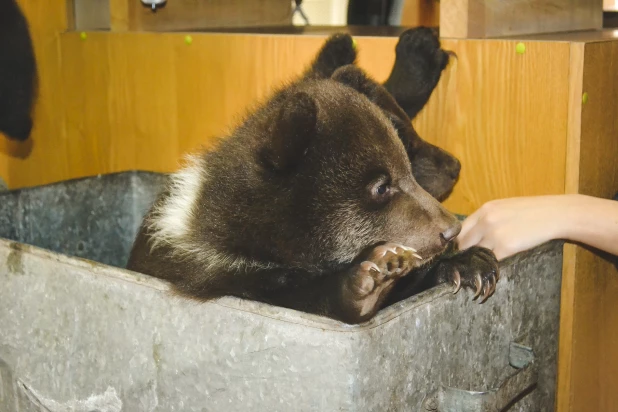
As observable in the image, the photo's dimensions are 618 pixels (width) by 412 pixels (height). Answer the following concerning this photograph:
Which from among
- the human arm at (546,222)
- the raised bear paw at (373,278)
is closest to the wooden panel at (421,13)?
the human arm at (546,222)

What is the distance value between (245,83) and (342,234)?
3.06 feet

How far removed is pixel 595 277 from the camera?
6.01 ft

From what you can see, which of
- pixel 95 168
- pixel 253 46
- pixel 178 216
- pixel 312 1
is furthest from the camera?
pixel 312 1

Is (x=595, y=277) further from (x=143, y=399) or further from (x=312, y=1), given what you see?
(x=312, y=1)

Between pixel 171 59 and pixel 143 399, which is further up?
pixel 171 59

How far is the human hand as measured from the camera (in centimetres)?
159

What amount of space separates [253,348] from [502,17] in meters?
1.15

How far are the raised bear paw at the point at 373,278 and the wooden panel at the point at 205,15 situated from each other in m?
1.66

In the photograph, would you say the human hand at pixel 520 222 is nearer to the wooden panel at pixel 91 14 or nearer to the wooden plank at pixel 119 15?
the wooden plank at pixel 119 15

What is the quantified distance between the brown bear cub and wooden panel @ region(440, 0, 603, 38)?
1.43 ft

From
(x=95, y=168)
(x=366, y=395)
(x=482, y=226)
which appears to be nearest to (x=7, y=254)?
(x=366, y=395)

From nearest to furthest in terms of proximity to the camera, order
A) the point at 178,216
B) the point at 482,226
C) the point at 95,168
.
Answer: the point at 178,216 < the point at 482,226 < the point at 95,168

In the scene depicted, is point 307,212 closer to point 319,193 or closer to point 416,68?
point 319,193

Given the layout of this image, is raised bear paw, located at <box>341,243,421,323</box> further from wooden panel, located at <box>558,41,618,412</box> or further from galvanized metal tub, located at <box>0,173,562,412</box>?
wooden panel, located at <box>558,41,618,412</box>
